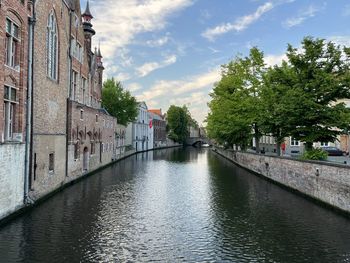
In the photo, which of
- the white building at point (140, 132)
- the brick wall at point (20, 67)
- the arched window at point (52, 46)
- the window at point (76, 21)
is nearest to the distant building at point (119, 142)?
the white building at point (140, 132)

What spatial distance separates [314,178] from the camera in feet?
68.5

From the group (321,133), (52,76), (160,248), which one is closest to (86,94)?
(52,76)

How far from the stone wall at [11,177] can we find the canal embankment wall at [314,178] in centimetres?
1672

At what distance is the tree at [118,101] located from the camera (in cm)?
6350

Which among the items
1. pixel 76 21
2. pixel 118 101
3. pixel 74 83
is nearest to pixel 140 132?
pixel 118 101

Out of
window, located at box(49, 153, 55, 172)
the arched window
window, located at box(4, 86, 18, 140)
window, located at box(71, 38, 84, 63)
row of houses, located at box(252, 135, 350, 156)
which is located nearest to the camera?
window, located at box(4, 86, 18, 140)

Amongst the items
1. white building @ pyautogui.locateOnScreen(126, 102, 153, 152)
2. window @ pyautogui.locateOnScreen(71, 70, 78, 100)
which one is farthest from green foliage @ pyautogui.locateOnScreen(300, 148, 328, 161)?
white building @ pyautogui.locateOnScreen(126, 102, 153, 152)

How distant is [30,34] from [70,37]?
10694mm

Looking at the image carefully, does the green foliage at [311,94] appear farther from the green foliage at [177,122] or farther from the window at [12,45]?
the green foliage at [177,122]

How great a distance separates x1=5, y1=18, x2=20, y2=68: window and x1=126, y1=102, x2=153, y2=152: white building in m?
59.5

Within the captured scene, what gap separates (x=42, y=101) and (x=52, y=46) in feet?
16.5

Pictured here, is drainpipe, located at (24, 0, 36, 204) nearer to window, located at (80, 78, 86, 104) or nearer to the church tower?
window, located at (80, 78, 86, 104)

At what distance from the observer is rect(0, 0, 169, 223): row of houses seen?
15820 millimetres

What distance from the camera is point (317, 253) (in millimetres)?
11891
